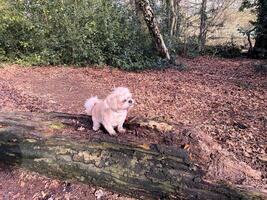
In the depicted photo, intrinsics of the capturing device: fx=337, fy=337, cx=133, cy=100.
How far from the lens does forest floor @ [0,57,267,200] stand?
12.2 ft

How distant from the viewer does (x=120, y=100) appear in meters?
3.38

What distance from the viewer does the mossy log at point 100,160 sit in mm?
3039

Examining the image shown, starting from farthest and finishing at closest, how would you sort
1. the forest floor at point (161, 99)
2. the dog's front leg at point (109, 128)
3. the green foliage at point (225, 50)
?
the green foliage at point (225, 50) < the forest floor at point (161, 99) < the dog's front leg at point (109, 128)

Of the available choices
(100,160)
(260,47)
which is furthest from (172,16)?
(100,160)

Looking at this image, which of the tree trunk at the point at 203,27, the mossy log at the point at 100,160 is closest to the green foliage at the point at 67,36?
the tree trunk at the point at 203,27

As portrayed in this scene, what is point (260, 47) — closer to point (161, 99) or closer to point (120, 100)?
point (161, 99)

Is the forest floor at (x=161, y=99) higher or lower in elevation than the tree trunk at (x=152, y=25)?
lower

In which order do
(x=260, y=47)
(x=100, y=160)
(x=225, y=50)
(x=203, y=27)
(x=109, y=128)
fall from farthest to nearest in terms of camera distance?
(x=203, y=27) < (x=225, y=50) < (x=260, y=47) < (x=109, y=128) < (x=100, y=160)

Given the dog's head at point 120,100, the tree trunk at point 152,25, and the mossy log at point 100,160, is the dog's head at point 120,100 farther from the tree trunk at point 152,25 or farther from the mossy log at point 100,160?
the tree trunk at point 152,25

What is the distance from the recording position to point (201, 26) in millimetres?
14508

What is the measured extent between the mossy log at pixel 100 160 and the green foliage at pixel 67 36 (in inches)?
262

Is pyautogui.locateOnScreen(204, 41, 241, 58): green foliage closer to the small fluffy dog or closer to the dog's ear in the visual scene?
the small fluffy dog

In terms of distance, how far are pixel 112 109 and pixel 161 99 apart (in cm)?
382

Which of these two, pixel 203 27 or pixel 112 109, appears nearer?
pixel 112 109
